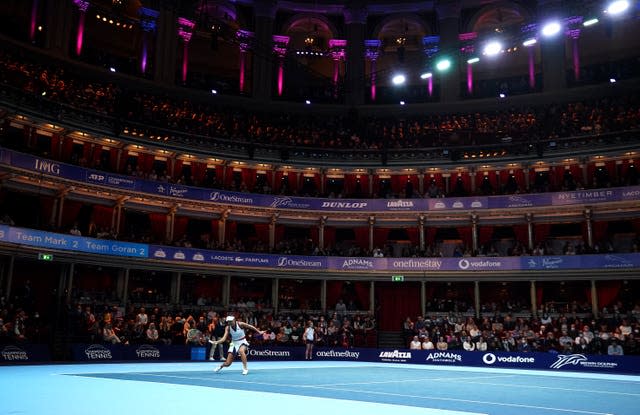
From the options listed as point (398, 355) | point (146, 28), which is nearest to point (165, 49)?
point (146, 28)

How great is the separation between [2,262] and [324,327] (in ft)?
58.0

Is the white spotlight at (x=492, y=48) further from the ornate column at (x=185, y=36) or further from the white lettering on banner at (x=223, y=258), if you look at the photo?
the ornate column at (x=185, y=36)

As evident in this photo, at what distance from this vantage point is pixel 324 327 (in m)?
33.9

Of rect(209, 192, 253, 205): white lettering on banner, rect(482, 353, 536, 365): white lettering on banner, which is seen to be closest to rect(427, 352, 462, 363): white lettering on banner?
rect(482, 353, 536, 365): white lettering on banner

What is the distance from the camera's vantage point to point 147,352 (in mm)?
26500

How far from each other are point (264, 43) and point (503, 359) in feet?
99.0

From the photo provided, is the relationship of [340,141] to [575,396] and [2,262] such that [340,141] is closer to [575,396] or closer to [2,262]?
[2,262]

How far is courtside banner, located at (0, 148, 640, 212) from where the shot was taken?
3316cm

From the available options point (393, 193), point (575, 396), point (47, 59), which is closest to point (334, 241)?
point (393, 193)

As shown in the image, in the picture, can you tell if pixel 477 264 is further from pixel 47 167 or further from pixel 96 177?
pixel 47 167

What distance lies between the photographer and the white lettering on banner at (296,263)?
39.3 meters

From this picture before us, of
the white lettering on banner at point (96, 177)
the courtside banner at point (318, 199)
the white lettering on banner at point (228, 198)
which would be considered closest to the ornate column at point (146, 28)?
the courtside banner at point (318, 199)

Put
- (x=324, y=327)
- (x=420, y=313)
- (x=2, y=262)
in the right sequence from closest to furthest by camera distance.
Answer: (x=2, y=262), (x=324, y=327), (x=420, y=313)

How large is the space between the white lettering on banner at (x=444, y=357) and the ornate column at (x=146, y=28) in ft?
93.2
